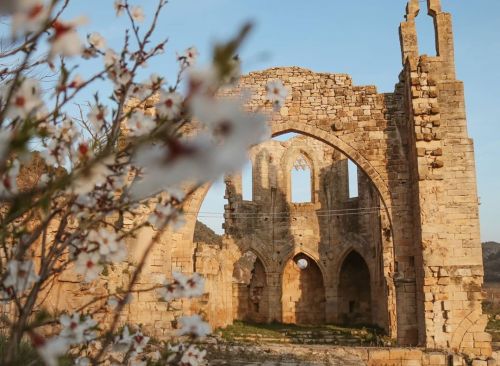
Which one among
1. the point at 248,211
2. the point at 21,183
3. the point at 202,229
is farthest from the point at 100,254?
the point at 202,229

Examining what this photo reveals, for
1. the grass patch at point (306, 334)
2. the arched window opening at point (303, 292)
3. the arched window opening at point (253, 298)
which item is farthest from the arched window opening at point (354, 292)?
the arched window opening at point (253, 298)

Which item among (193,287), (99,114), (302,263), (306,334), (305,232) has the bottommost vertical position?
(306,334)

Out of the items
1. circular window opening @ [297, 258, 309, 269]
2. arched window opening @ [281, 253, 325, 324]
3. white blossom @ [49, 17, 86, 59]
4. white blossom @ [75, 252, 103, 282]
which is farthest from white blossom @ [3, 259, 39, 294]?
circular window opening @ [297, 258, 309, 269]

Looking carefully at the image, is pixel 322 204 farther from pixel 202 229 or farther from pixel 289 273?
pixel 202 229

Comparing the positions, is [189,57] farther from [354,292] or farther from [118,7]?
[354,292]

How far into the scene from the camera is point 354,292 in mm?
23500

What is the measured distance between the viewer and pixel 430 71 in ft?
39.7

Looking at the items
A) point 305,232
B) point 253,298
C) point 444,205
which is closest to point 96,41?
point 444,205

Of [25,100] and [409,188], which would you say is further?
[409,188]

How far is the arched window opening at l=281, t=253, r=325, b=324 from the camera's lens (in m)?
23.5

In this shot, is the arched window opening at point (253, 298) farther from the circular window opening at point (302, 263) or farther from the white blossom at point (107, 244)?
the white blossom at point (107, 244)

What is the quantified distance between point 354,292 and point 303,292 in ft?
6.97

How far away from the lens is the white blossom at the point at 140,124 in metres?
2.52

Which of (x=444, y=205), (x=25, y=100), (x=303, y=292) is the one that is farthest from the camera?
(x=303, y=292)
